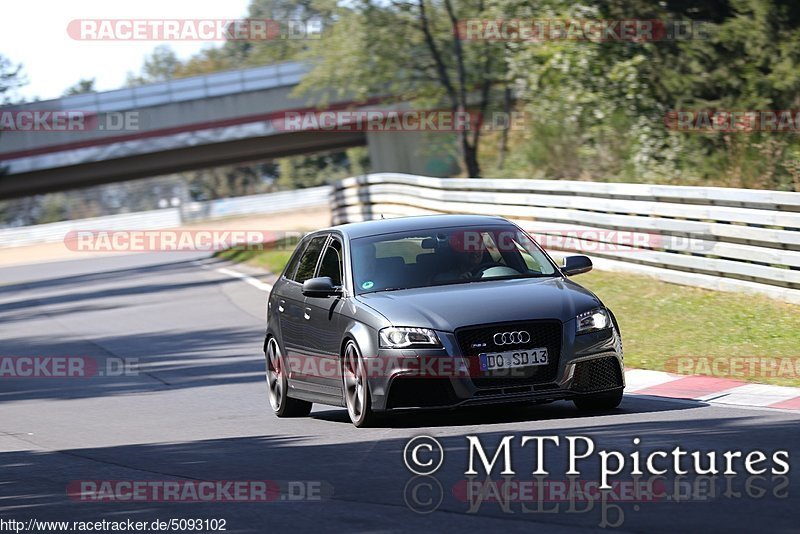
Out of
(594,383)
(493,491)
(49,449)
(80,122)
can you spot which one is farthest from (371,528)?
(80,122)

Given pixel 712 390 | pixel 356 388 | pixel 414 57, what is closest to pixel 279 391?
pixel 356 388

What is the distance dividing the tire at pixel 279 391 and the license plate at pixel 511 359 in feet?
8.68

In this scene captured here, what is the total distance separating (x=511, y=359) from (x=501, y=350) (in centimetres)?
9

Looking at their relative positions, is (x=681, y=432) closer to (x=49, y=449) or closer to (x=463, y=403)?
Result: (x=463, y=403)

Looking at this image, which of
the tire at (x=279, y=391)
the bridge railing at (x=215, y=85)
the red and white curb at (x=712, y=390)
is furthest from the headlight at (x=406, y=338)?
the bridge railing at (x=215, y=85)

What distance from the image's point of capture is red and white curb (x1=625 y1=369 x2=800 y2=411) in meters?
10.2

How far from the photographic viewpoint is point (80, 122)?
2287 inches

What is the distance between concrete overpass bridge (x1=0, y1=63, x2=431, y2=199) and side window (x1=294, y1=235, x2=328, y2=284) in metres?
46.8

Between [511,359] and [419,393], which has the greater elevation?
[511,359]

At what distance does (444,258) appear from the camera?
431 inches

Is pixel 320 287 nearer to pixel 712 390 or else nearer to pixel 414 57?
pixel 712 390

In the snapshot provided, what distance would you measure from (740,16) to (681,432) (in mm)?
16770

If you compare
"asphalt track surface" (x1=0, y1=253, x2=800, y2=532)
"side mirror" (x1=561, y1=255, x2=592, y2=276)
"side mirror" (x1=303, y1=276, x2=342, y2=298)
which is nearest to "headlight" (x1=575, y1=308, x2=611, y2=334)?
"asphalt track surface" (x1=0, y1=253, x2=800, y2=532)

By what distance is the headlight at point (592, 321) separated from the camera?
32.2 feet
